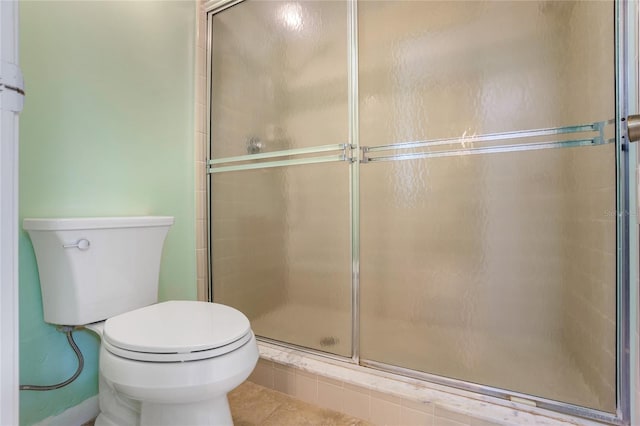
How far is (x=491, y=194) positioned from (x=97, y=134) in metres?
1.51

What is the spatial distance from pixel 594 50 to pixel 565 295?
818 millimetres

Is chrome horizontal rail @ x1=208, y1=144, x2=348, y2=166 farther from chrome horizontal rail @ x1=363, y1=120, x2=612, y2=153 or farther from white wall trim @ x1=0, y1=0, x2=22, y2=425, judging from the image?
white wall trim @ x1=0, y1=0, x2=22, y2=425

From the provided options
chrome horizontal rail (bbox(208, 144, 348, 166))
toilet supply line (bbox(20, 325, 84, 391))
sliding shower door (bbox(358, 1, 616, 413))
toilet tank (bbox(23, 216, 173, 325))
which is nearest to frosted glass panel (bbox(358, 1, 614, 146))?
sliding shower door (bbox(358, 1, 616, 413))

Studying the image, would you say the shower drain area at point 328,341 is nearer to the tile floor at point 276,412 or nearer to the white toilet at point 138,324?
the tile floor at point 276,412

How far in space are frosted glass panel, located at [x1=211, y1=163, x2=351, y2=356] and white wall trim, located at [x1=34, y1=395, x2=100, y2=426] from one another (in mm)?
652

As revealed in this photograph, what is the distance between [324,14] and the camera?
1.39 metres

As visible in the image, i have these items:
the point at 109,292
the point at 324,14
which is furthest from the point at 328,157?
the point at 109,292

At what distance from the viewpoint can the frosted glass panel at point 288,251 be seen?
4.51 feet

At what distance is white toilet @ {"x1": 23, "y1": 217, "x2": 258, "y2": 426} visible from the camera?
0.74 meters

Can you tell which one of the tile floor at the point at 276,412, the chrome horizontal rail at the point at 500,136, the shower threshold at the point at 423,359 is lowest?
the tile floor at the point at 276,412

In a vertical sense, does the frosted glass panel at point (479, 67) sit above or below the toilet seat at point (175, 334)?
above

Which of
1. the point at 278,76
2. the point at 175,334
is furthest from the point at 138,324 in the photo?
the point at 278,76

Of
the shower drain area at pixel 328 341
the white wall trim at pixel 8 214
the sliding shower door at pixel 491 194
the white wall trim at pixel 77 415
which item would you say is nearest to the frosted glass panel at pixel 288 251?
the shower drain area at pixel 328 341

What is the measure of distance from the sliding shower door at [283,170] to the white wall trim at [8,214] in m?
0.99
